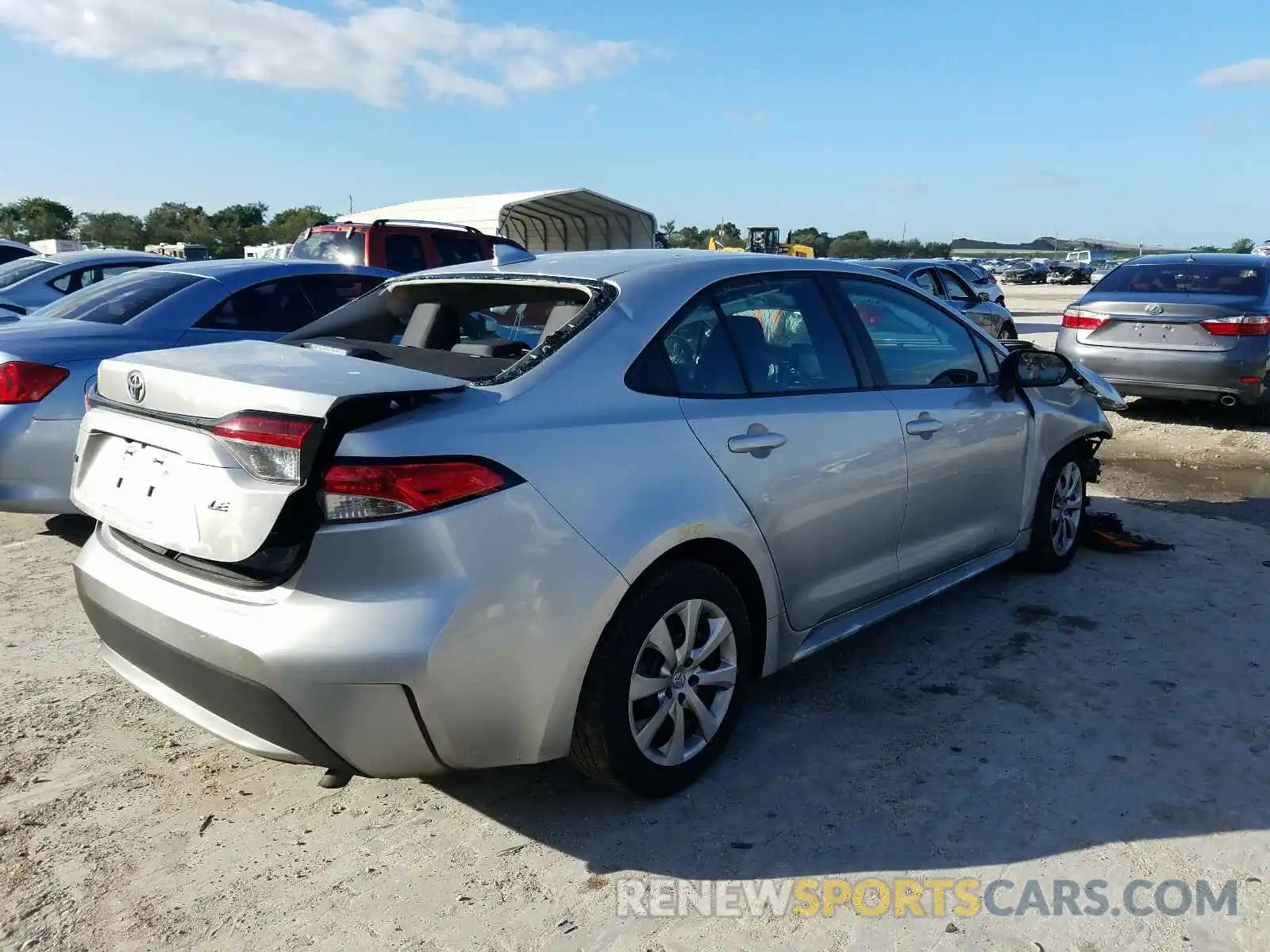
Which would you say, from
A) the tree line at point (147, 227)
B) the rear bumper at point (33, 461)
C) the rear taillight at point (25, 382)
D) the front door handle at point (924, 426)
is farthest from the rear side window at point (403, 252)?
the tree line at point (147, 227)

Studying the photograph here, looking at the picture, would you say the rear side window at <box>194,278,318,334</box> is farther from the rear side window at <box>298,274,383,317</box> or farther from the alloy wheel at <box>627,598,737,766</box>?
the alloy wheel at <box>627,598,737,766</box>

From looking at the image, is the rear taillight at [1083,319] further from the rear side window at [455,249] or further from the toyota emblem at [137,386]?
the toyota emblem at [137,386]

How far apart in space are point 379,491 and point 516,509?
0.33 meters

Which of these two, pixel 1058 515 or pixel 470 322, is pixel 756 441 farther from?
pixel 1058 515

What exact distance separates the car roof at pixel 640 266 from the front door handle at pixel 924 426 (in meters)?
0.63

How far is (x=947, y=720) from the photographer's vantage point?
11.4 feet

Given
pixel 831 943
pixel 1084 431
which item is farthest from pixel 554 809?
pixel 1084 431

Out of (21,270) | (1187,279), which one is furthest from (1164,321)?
(21,270)

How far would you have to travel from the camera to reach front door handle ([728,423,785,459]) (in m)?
3.04

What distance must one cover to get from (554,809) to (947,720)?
1455mm

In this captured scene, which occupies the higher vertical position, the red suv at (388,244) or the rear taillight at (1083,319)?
the red suv at (388,244)

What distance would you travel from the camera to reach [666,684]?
288 centimetres

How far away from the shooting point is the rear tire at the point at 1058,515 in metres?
4.78

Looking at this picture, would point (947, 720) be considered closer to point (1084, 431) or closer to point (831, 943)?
point (831, 943)
